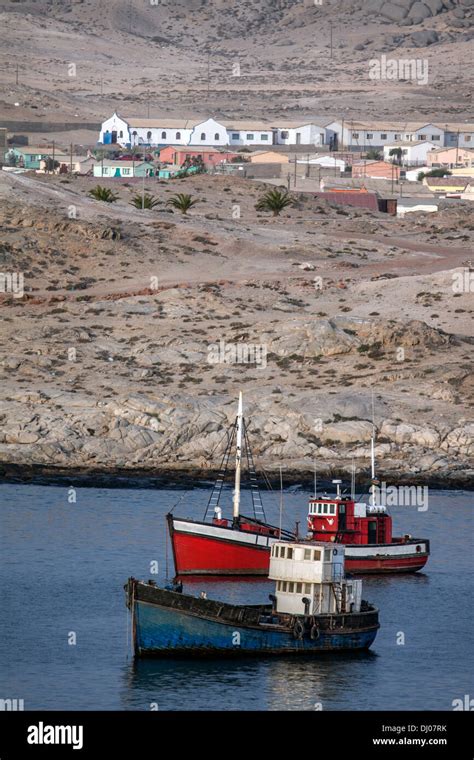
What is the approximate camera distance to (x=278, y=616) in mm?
52875

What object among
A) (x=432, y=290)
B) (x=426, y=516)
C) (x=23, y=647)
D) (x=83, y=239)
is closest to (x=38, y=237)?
(x=83, y=239)

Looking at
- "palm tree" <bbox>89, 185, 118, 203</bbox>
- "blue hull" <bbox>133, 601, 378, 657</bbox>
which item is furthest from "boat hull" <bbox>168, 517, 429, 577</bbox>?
"palm tree" <bbox>89, 185, 118, 203</bbox>

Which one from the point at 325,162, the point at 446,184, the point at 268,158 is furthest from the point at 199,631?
the point at 325,162

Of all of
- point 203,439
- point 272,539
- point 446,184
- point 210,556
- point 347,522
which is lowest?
point 210,556

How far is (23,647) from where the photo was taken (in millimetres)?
53625

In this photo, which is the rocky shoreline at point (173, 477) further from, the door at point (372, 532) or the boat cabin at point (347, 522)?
the door at point (372, 532)

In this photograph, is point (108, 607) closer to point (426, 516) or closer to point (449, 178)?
point (426, 516)

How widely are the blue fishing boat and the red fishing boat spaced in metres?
7.95

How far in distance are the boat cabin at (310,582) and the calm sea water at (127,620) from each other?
5.43 feet

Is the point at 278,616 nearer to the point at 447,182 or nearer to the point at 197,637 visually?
the point at 197,637

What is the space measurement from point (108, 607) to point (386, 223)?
84.4 m

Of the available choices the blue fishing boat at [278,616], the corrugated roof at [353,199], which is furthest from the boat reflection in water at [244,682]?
the corrugated roof at [353,199]

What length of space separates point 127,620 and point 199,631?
17.1ft

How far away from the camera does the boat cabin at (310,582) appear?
53656 mm
